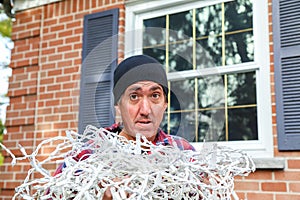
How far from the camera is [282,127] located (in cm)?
236

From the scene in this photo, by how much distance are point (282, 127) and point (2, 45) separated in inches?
397

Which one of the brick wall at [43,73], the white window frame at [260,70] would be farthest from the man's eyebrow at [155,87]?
the brick wall at [43,73]

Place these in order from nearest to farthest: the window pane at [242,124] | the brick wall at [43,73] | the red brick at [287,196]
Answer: the red brick at [287,196]
the window pane at [242,124]
the brick wall at [43,73]

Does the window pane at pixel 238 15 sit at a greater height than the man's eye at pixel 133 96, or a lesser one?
greater

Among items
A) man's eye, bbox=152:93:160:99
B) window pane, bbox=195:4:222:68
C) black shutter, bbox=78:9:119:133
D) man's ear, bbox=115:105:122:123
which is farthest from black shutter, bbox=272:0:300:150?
man's eye, bbox=152:93:160:99

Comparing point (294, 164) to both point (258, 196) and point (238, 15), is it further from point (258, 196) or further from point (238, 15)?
point (238, 15)

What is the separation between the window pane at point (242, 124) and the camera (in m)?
2.74

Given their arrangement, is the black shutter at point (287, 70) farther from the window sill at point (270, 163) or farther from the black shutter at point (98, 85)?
the black shutter at point (98, 85)

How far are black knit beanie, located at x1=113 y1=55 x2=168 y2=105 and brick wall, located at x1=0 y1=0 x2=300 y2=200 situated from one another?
210cm

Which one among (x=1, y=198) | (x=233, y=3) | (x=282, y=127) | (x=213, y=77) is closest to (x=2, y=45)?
(x=1, y=198)

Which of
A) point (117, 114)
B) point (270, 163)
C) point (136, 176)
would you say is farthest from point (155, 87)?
point (270, 163)

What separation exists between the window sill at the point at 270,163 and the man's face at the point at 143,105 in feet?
5.19

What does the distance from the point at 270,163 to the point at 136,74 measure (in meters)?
1.71

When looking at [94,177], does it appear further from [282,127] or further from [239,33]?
[239,33]
